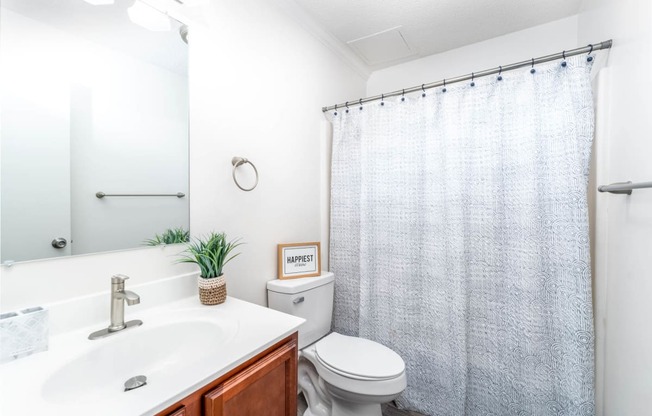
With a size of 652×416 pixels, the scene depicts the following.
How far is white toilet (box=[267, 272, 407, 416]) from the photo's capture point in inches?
50.5

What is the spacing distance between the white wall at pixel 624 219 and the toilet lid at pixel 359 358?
81cm

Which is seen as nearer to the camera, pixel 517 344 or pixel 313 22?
pixel 517 344

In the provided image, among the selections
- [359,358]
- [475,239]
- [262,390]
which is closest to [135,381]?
[262,390]

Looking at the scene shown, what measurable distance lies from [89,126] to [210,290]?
0.71 metres

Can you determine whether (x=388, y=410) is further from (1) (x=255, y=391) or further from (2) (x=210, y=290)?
(2) (x=210, y=290)

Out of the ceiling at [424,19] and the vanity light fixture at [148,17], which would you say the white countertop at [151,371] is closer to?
the vanity light fixture at [148,17]

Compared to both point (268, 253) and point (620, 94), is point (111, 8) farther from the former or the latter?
point (620, 94)

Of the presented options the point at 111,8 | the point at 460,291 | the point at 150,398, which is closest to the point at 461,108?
the point at 460,291

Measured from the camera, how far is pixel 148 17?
3.71 feet

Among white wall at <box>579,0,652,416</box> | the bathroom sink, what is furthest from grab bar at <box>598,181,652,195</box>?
the bathroom sink

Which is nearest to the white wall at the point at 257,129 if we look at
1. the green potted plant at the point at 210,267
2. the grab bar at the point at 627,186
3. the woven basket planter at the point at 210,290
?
the green potted plant at the point at 210,267

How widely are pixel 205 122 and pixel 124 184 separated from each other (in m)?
0.43

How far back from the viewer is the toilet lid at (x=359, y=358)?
1.31 m

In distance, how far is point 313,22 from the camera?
1852 mm
